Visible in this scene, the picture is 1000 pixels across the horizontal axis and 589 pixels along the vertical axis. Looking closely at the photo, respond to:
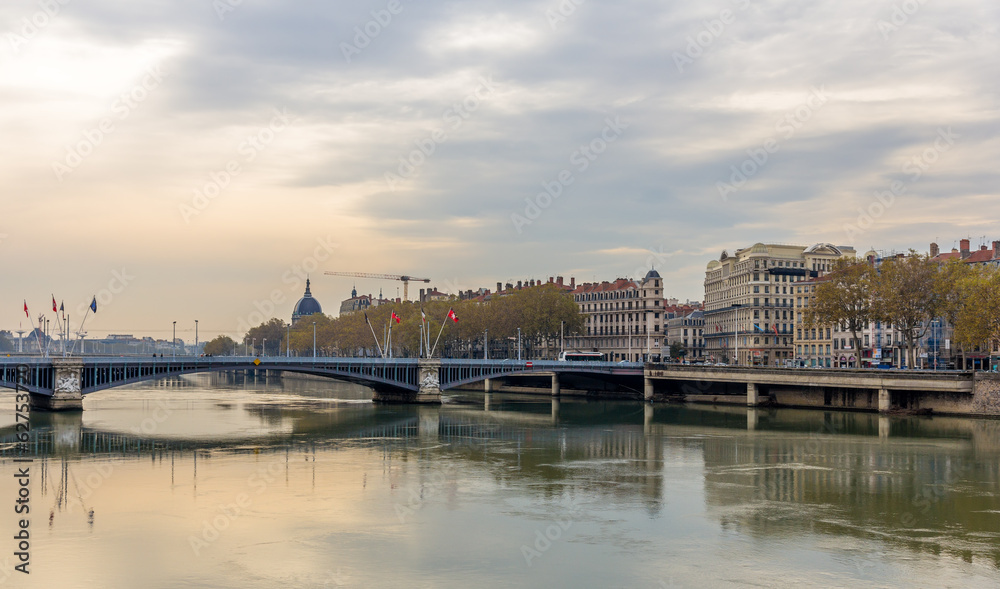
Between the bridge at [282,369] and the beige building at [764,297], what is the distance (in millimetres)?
47784

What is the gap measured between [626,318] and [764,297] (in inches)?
1111

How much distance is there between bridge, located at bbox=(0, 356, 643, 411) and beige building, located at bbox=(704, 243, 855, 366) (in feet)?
157

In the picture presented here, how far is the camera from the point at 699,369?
350ft

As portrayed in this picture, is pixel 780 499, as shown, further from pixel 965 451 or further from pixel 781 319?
pixel 781 319

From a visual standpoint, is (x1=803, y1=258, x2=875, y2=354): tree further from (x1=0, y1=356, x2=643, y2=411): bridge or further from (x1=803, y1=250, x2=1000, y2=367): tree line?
(x1=0, y1=356, x2=643, y2=411): bridge

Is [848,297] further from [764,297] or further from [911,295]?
[764,297]

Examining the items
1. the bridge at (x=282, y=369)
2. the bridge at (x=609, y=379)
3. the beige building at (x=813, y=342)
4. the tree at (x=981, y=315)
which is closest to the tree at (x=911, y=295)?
the tree at (x=981, y=315)

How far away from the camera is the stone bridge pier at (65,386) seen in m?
83.2

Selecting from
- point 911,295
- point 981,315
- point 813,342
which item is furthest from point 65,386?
point 813,342

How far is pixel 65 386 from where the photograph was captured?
8356 centimetres

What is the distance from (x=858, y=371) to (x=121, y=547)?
72.3 m

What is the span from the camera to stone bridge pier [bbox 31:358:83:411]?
8325cm

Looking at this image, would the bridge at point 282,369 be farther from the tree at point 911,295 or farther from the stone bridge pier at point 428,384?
the tree at point 911,295

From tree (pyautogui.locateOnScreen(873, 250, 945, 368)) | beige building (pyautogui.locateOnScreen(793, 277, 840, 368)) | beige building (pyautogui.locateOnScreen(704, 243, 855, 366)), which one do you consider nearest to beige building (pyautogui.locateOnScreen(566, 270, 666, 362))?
beige building (pyautogui.locateOnScreen(704, 243, 855, 366))
